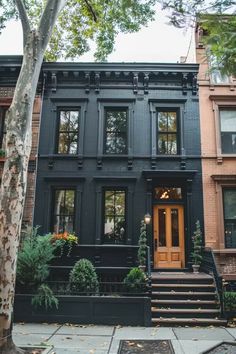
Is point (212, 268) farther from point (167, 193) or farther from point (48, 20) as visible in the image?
point (48, 20)

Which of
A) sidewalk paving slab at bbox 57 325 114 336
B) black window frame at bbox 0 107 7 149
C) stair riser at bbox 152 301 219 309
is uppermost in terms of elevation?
black window frame at bbox 0 107 7 149

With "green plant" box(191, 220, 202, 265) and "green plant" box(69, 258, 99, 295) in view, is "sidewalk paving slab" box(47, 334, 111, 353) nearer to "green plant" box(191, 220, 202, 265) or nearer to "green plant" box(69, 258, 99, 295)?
"green plant" box(69, 258, 99, 295)

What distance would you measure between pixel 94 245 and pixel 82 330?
3.89 metres

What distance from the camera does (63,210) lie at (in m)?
12.3

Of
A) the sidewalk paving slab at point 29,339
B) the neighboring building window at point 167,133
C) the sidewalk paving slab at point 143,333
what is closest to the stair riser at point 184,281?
the sidewalk paving slab at point 143,333

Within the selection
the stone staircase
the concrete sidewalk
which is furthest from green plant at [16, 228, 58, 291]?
the stone staircase

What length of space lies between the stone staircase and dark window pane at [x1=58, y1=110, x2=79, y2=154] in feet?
19.7

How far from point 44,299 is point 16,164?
168 inches

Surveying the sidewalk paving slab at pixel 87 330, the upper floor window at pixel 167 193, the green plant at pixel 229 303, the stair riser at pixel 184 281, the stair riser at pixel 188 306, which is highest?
the upper floor window at pixel 167 193

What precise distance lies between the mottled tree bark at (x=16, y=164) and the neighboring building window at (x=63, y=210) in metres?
5.97

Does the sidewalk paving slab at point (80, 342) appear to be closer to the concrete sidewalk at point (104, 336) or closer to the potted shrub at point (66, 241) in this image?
the concrete sidewalk at point (104, 336)

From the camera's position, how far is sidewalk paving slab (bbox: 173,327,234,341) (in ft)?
23.9

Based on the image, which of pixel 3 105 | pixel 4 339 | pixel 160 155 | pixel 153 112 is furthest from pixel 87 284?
pixel 3 105

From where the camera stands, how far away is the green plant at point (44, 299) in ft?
27.9
